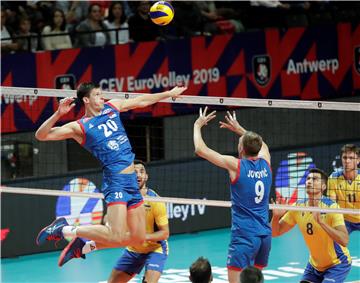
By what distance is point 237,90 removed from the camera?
1011 inches

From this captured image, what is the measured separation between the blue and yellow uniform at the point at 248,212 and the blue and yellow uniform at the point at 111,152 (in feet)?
4.67

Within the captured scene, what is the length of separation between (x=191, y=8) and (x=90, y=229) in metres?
11.6

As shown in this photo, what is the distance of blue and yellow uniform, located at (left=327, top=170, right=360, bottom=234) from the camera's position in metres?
17.8

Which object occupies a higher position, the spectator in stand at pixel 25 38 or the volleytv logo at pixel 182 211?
the spectator in stand at pixel 25 38

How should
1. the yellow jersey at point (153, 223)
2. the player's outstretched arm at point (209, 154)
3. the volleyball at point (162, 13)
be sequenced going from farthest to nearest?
the volleyball at point (162, 13), the yellow jersey at point (153, 223), the player's outstretched arm at point (209, 154)

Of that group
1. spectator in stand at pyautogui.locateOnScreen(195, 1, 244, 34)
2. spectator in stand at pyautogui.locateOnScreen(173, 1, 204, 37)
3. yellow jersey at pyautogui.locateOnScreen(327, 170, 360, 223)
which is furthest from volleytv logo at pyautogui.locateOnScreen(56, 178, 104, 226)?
Result: yellow jersey at pyautogui.locateOnScreen(327, 170, 360, 223)

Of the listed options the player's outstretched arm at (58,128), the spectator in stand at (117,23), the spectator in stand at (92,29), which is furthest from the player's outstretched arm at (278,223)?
the spectator in stand at (117,23)

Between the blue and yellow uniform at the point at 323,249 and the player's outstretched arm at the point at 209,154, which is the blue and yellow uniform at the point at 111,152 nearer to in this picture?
the player's outstretched arm at the point at 209,154

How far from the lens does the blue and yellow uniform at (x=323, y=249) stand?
616 inches

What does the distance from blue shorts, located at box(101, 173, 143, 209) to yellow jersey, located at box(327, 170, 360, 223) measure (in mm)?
3995

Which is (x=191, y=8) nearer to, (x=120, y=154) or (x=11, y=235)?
(x=11, y=235)

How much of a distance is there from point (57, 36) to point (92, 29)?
1033 millimetres

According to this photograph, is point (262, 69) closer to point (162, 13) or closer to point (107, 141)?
point (162, 13)

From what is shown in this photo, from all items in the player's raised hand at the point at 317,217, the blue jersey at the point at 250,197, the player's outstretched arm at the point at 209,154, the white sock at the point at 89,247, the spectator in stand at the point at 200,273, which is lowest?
the white sock at the point at 89,247
